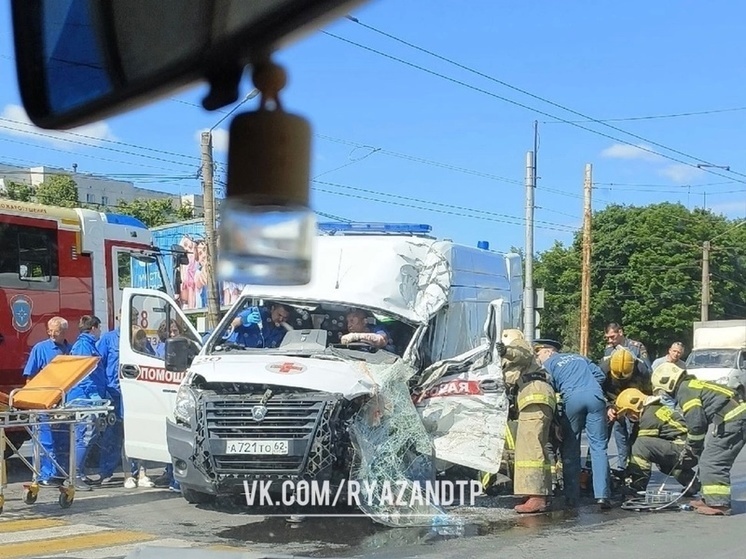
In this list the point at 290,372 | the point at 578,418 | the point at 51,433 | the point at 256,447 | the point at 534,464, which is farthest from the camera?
the point at 51,433

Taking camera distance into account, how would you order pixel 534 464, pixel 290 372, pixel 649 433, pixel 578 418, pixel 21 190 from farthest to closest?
pixel 21 190 → pixel 649 433 → pixel 578 418 → pixel 534 464 → pixel 290 372

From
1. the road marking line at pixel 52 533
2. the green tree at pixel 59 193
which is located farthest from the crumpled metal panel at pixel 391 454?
the green tree at pixel 59 193

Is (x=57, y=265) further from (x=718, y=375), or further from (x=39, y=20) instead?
(x=718, y=375)

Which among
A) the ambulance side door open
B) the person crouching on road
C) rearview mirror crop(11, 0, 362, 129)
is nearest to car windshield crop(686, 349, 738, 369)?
the person crouching on road

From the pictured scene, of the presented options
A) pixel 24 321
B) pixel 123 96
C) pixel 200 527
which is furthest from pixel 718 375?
pixel 123 96

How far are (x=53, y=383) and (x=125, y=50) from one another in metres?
6.52

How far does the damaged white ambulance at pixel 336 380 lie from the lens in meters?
7.93

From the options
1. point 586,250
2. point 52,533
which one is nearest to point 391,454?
point 52,533

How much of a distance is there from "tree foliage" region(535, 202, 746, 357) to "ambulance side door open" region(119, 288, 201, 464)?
43.1 m

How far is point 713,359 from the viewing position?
28.8 metres

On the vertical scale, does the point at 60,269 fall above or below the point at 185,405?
above

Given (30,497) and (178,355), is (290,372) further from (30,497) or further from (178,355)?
(30,497)

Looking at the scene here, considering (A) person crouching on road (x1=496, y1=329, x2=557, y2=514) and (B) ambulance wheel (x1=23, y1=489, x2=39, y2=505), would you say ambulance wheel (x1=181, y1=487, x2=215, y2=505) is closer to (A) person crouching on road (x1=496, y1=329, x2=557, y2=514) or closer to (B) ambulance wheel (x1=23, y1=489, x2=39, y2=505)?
(B) ambulance wheel (x1=23, y1=489, x2=39, y2=505)

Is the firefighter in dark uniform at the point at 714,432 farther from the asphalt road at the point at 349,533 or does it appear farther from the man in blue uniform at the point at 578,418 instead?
the man in blue uniform at the point at 578,418
